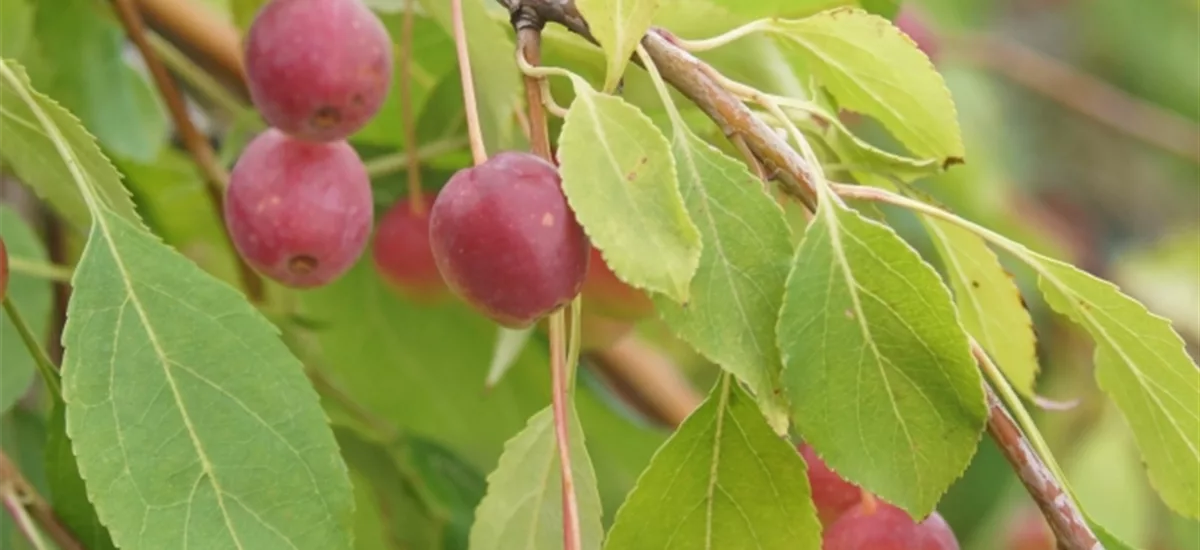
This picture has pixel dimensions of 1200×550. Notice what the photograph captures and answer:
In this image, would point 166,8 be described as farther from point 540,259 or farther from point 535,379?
point 540,259

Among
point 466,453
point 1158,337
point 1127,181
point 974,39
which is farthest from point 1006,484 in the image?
point 1127,181

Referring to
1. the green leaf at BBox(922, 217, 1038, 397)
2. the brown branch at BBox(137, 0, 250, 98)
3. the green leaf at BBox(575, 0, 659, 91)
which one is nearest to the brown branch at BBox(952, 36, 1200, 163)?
the brown branch at BBox(137, 0, 250, 98)

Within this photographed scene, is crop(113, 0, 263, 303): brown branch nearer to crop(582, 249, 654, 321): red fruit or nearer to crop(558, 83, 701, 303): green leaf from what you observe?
crop(582, 249, 654, 321): red fruit

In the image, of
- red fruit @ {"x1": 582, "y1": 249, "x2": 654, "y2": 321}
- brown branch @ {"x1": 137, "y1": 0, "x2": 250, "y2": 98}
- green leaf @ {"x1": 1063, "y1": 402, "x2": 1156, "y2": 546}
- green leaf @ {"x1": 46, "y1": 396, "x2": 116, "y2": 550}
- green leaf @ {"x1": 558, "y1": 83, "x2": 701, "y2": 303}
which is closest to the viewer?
green leaf @ {"x1": 558, "y1": 83, "x2": 701, "y2": 303}

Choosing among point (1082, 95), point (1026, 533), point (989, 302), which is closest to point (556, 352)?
point (989, 302)

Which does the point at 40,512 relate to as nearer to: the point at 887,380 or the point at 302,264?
the point at 302,264

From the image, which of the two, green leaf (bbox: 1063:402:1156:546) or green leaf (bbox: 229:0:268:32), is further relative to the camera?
green leaf (bbox: 1063:402:1156:546)

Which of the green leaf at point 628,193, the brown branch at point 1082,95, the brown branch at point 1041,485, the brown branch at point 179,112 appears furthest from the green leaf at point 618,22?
the brown branch at point 1082,95
